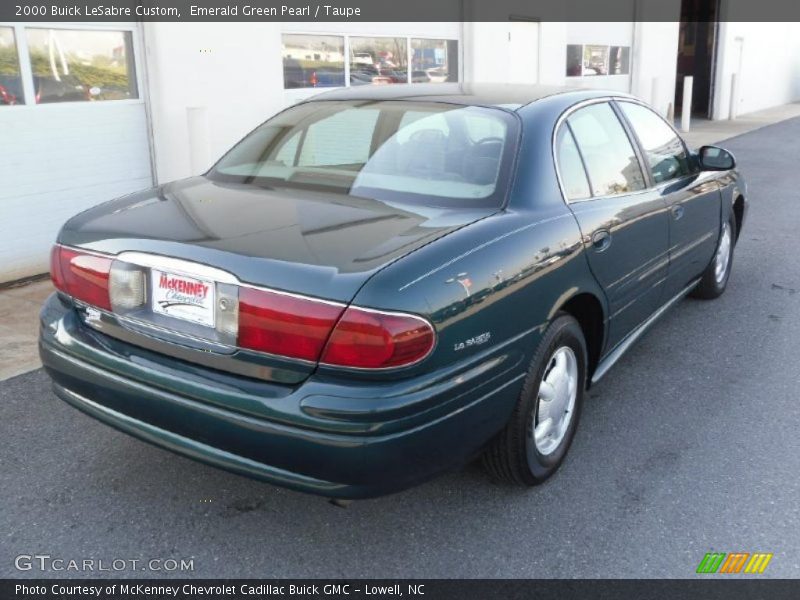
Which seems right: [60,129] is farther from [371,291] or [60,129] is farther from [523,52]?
[523,52]

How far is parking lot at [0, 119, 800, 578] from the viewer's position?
2.78 meters

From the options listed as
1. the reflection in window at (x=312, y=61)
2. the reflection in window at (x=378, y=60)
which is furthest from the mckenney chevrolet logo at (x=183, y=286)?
the reflection in window at (x=378, y=60)

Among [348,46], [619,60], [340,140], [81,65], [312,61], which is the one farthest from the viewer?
[619,60]

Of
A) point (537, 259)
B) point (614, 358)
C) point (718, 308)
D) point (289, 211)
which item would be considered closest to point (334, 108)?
point (289, 211)

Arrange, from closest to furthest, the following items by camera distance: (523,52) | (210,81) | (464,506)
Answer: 1. (464,506)
2. (210,81)
3. (523,52)

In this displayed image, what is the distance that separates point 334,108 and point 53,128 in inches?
139

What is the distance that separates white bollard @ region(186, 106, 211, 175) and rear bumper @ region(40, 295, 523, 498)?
15.2 feet

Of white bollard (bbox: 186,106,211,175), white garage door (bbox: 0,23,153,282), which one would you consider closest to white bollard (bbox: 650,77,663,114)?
white bollard (bbox: 186,106,211,175)

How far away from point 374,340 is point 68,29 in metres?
5.34

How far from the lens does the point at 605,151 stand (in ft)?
12.4

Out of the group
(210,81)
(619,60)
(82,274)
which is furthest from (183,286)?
(619,60)

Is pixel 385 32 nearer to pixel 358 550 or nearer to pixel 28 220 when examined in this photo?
pixel 28 220

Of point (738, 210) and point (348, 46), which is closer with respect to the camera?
point (738, 210)
